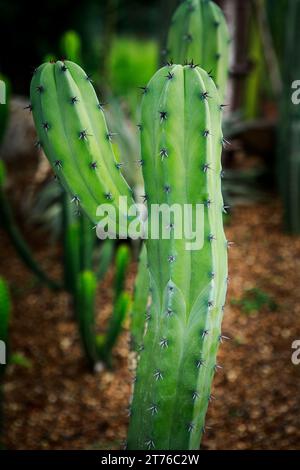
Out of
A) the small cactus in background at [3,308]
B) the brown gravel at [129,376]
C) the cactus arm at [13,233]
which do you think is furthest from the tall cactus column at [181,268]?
the cactus arm at [13,233]

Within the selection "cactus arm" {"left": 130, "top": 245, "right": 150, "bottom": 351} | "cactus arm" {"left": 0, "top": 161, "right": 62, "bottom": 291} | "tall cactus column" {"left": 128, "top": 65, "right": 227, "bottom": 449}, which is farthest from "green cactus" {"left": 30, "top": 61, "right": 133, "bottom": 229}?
"cactus arm" {"left": 0, "top": 161, "right": 62, "bottom": 291}

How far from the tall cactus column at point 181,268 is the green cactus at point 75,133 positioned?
129 millimetres

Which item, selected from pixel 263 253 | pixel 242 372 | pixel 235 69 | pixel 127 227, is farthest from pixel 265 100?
pixel 127 227

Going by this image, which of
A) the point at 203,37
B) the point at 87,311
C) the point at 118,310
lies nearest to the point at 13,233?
the point at 87,311

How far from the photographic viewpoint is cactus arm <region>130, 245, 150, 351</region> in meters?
2.12

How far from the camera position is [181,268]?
1.71m

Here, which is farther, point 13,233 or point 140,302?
point 13,233

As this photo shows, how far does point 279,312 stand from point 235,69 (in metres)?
1.91

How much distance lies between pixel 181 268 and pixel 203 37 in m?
0.89

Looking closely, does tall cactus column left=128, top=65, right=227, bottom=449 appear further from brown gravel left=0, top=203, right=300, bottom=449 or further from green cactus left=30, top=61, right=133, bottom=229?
brown gravel left=0, top=203, right=300, bottom=449

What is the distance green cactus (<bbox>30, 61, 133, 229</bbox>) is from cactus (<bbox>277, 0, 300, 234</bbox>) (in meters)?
2.11

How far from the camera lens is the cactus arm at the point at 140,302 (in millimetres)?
2115

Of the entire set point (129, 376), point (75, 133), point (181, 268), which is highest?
point (75, 133)

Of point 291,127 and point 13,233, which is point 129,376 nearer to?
point 13,233
